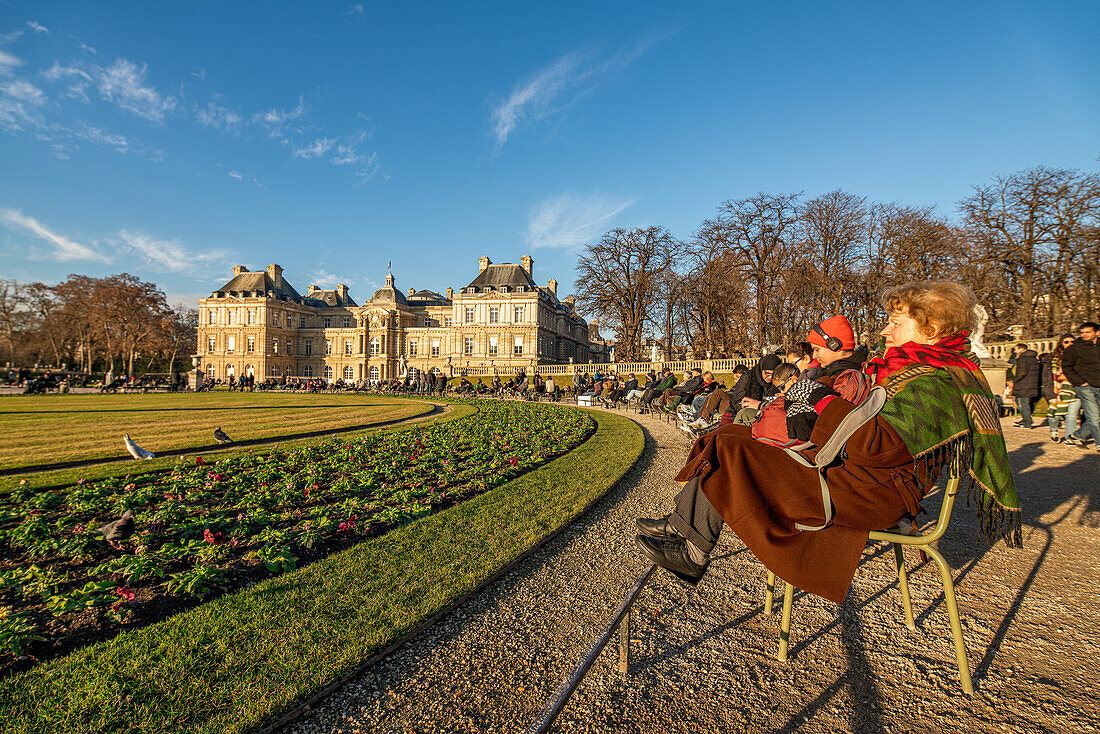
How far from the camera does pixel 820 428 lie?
2.53 meters

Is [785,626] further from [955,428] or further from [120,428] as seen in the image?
[120,428]

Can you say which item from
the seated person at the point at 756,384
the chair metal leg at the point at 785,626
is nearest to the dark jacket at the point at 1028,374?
the seated person at the point at 756,384

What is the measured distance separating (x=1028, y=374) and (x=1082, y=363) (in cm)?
280

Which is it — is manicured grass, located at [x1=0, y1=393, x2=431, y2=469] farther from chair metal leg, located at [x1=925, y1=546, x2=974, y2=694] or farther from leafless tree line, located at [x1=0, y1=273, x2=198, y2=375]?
leafless tree line, located at [x1=0, y1=273, x2=198, y2=375]

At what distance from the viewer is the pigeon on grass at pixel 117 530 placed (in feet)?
13.8

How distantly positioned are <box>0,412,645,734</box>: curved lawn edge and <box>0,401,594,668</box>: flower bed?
0.38 metres

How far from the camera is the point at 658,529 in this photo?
2613 mm

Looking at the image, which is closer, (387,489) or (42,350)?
(387,489)

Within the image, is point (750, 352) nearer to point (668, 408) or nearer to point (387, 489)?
point (668, 408)

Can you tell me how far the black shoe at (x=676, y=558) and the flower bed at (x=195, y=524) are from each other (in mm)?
2897

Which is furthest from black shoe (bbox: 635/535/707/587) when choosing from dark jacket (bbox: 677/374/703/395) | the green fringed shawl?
dark jacket (bbox: 677/374/703/395)

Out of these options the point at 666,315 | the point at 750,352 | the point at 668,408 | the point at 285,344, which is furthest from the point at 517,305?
A: the point at 668,408

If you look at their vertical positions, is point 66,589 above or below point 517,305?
below

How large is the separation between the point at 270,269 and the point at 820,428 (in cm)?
8489
